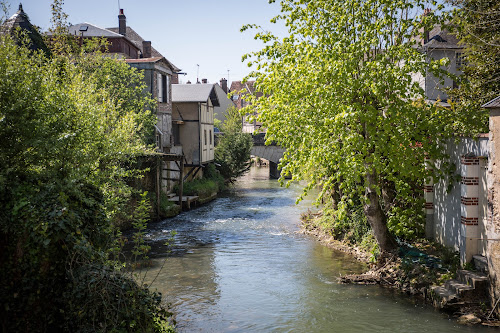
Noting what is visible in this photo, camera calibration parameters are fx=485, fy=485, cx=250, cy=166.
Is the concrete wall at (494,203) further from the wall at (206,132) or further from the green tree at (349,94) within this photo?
the wall at (206,132)

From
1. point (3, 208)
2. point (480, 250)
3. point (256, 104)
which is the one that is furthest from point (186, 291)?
point (480, 250)

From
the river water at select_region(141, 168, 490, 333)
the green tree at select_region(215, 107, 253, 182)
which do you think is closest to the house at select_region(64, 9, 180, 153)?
the green tree at select_region(215, 107, 253, 182)

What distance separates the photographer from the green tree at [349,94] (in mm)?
11961

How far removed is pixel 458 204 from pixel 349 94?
4.04 m

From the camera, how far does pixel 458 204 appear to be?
12523 mm

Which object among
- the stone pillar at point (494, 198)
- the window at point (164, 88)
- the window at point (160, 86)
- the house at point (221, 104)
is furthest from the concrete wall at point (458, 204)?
the house at point (221, 104)

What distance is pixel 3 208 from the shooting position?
7.39m

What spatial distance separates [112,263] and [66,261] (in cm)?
107

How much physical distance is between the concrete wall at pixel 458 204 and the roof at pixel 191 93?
2294cm

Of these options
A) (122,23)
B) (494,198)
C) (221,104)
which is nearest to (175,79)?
(221,104)

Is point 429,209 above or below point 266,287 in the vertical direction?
A: above

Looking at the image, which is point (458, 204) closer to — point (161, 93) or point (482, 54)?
point (482, 54)

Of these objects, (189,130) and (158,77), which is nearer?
(158,77)

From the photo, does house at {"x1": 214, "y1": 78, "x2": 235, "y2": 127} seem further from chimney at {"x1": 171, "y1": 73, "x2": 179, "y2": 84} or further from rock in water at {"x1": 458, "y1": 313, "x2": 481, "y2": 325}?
rock in water at {"x1": 458, "y1": 313, "x2": 481, "y2": 325}
